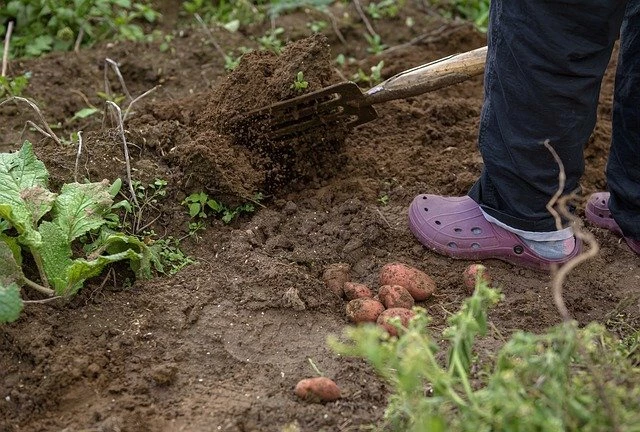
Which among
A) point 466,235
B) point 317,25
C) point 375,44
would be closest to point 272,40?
point 317,25

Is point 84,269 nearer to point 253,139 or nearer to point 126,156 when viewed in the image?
point 126,156

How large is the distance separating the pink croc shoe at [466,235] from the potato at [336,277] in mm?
380

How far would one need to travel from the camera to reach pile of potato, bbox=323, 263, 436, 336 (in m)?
2.64

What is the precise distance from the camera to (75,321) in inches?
103

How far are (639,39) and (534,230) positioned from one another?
740mm

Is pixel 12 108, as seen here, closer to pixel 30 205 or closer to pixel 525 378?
pixel 30 205

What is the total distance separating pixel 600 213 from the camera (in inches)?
127

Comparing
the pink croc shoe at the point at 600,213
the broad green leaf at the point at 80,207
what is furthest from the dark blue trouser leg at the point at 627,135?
the broad green leaf at the point at 80,207

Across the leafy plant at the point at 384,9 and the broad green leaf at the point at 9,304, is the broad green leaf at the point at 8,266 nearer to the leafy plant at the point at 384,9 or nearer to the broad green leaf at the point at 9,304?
the broad green leaf at the point at 9,304

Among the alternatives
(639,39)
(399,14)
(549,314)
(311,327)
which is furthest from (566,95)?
(399,14)

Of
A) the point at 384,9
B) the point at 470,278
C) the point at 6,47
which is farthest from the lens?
the point at 384,9

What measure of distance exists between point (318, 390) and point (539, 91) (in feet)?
3.74

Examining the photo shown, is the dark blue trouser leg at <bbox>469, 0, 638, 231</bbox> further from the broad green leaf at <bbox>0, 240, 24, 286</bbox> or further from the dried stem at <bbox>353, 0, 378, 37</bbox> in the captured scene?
the dried stem at <bbox>353, 0, 378, 37</bbox>

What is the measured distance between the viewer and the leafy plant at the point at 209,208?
3103 millimetres
